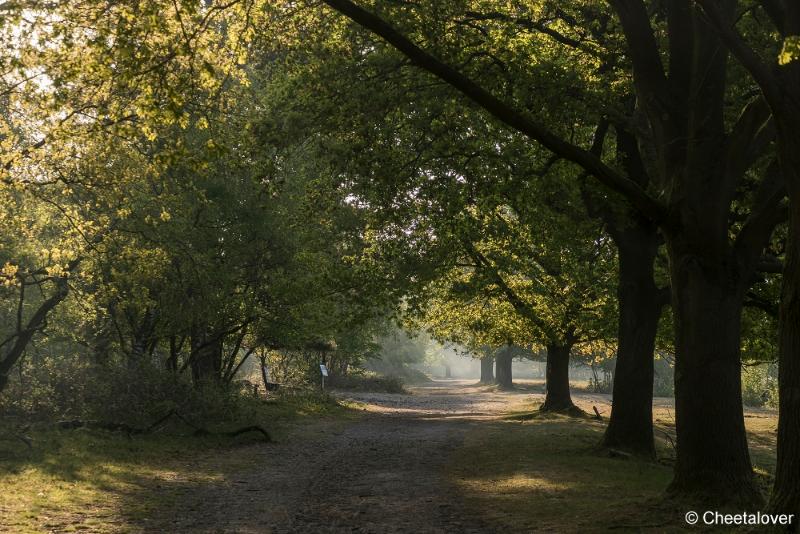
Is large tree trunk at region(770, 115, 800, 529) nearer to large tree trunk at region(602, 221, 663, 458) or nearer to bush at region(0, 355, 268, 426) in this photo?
large tree trunk at region(602, 221, 663, 458)

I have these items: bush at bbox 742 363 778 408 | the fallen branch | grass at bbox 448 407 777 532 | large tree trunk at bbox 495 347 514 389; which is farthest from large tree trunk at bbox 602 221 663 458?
large tree trunk at bbox 495 347 514 389

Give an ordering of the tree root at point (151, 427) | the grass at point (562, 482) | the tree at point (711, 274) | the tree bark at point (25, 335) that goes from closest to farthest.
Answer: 1. the grass at point (562, 482)
2. the tree at point (711, 274)
3. the tree root at point (151, 427)
4. the tree bark at point (25, 335)

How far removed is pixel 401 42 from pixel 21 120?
12722mm

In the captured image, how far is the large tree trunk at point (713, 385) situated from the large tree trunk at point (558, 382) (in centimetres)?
2150

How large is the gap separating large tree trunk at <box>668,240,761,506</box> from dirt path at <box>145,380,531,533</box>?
3542 millimetres

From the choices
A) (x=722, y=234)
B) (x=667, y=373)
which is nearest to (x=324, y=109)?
(x=722, y=234)

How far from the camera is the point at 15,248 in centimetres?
2320

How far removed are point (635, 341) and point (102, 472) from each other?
12198 mm

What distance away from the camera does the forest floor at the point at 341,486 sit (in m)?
9.80

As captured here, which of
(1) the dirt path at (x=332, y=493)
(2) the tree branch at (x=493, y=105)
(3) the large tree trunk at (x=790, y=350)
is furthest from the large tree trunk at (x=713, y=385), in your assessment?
(1) the dirt path at (x=332, y=493)

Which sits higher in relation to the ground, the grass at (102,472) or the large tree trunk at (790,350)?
the large tree trunk at (790,350)

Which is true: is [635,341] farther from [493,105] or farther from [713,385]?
[493,105]

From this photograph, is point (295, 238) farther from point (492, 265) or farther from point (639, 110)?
point (639, 110)

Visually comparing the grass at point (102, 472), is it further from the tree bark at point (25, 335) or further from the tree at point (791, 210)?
the tree at point (791, 210)
